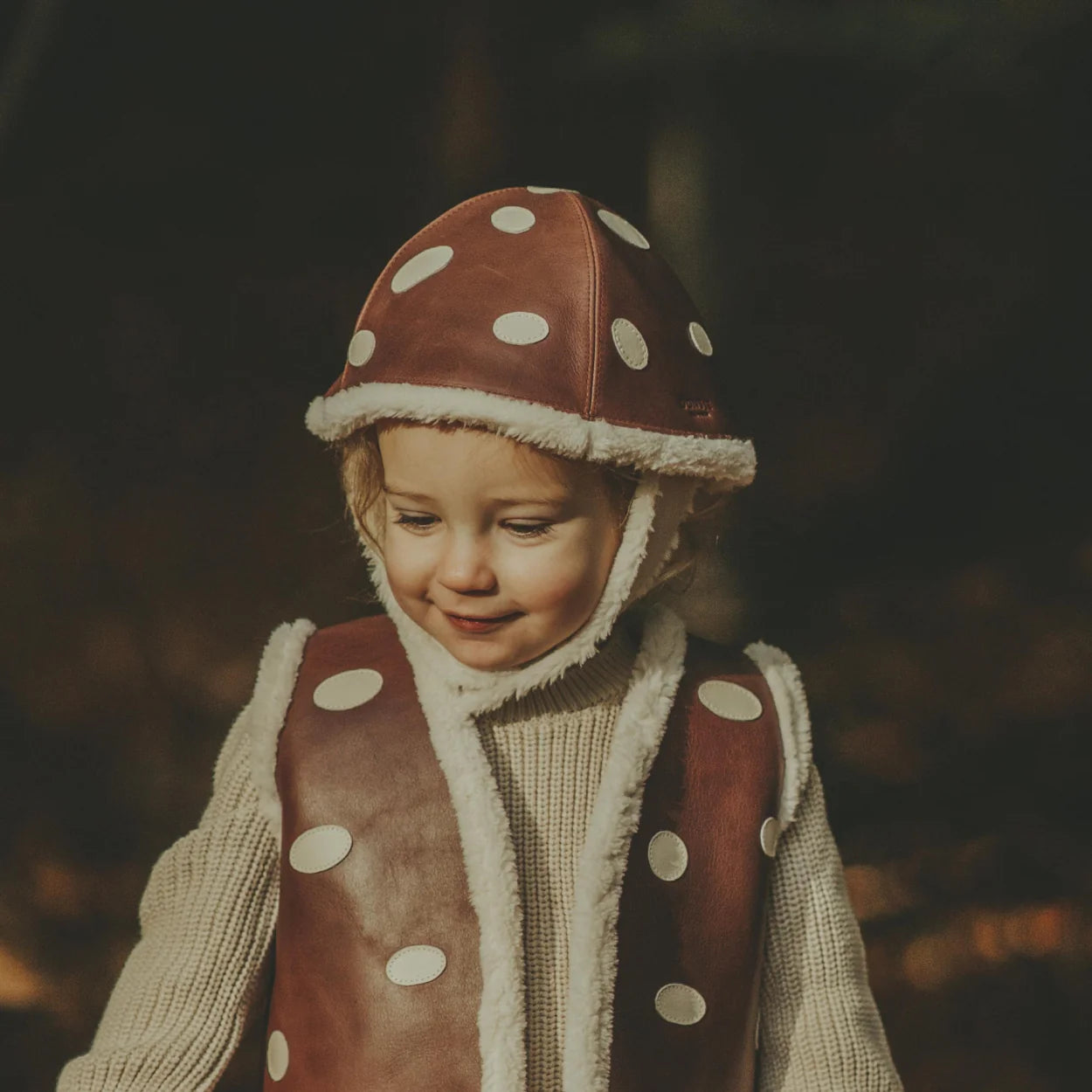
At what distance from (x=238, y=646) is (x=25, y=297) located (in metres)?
0.46

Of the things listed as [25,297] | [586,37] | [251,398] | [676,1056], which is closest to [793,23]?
[586,37]

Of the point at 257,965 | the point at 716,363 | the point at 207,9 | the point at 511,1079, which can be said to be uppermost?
the point at 207,9

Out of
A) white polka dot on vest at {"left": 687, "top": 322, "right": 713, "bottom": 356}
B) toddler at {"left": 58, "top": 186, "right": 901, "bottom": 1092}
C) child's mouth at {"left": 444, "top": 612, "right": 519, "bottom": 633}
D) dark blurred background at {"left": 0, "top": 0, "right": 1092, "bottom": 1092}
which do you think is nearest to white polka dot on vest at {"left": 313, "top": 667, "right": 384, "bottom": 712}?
toddler at {"left": 58, "top": 186, "right": 901, "bottom": 1092}

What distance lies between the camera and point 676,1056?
104cm

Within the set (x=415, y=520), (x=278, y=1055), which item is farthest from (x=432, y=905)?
(x=415, y=520)

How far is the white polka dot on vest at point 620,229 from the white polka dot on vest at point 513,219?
0.05 meters

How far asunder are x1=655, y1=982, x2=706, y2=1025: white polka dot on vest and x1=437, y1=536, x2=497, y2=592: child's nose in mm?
333

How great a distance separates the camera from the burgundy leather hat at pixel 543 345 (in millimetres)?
954

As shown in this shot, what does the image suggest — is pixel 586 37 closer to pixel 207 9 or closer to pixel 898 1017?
pixel 207 9

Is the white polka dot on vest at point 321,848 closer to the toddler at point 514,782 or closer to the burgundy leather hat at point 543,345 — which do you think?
the toddler at point 514,782

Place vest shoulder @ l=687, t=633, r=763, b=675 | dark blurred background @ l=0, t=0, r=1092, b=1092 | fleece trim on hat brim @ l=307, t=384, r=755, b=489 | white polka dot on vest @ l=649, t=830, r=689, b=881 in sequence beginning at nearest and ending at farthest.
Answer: fleece trim on hat brim @ l=307, t=384, r=755, b=489 → white polka dot on vest @ l=649, t=830, r=689, b=881 → vest shoulder @ l=687, t=633, r=763, b=675 → dark blurred background @ l=0, t=0, r=1092, b=1092

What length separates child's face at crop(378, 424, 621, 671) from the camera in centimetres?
97

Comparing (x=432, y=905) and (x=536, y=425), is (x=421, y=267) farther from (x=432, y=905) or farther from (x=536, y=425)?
(x=432, y=905)

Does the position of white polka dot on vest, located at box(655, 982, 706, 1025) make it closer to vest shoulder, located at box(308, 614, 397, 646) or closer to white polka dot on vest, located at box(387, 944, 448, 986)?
white polka dot on vest, located at box(387, 944, 448, 986)
